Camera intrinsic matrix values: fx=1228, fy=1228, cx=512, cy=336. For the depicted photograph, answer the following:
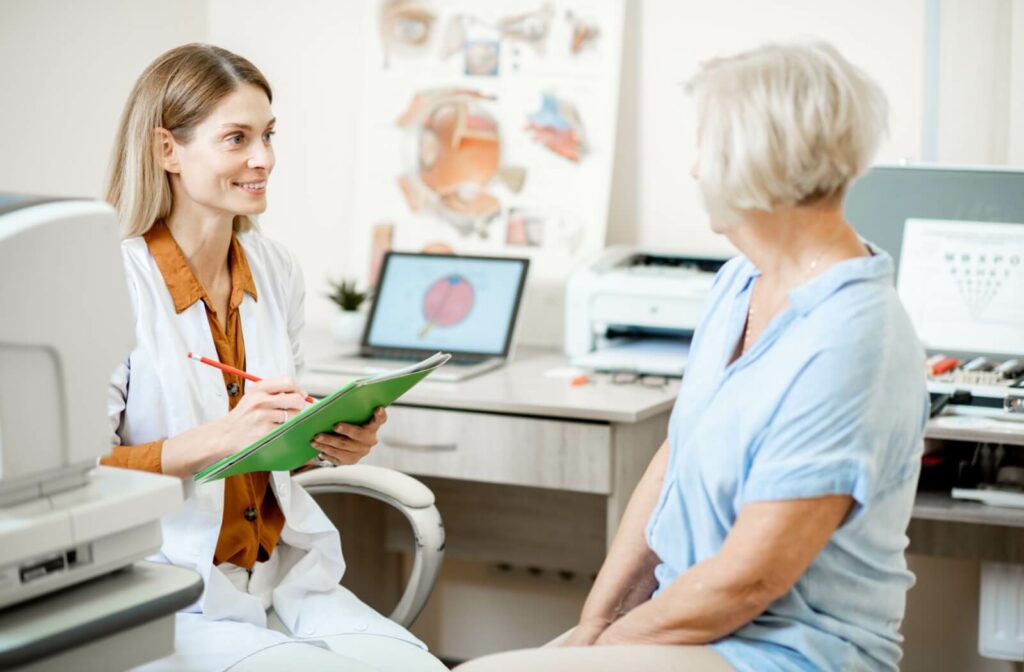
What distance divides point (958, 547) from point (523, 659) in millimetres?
1486

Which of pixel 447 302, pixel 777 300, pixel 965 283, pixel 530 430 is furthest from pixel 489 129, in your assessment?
pixel 777 300

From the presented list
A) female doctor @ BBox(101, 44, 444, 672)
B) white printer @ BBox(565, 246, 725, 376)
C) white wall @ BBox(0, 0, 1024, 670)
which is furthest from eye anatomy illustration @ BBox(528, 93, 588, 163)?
female doctor @ BBox(101, 44, 444, 672)

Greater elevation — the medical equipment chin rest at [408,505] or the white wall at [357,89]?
the white wall at [357,89]

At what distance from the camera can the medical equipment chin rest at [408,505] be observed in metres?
1.88

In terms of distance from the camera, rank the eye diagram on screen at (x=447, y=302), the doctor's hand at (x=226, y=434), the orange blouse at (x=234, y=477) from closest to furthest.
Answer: the doctor's hand at (x=226, y=434) → the orange blouse at (x=234, y=477) → the eye diagram on screen at (x=447, y=302)

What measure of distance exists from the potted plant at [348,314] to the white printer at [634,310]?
51cm

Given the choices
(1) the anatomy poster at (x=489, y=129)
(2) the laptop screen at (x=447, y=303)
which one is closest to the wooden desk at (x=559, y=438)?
(2) the laptop screen at (x=447, y=303)

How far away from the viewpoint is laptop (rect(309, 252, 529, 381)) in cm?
272

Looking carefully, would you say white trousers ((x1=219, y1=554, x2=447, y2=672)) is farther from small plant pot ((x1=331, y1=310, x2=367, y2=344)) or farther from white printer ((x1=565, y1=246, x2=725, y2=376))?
small plant pot ((x1=331, y1=310, x2=367, y2=344))

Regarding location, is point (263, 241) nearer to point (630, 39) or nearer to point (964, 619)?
point (630, 39)

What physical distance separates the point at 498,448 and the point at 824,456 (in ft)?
3.86

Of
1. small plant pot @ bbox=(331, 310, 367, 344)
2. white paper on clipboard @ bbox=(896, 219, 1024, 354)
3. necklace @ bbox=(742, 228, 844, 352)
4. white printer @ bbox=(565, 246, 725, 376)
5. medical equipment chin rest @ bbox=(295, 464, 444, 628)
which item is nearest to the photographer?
necklace @ bbox=(742, 228, 844, 352)

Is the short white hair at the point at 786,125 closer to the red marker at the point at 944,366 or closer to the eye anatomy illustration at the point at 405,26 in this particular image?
the red marker at the point at 944,366

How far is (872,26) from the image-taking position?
2.64 metres
